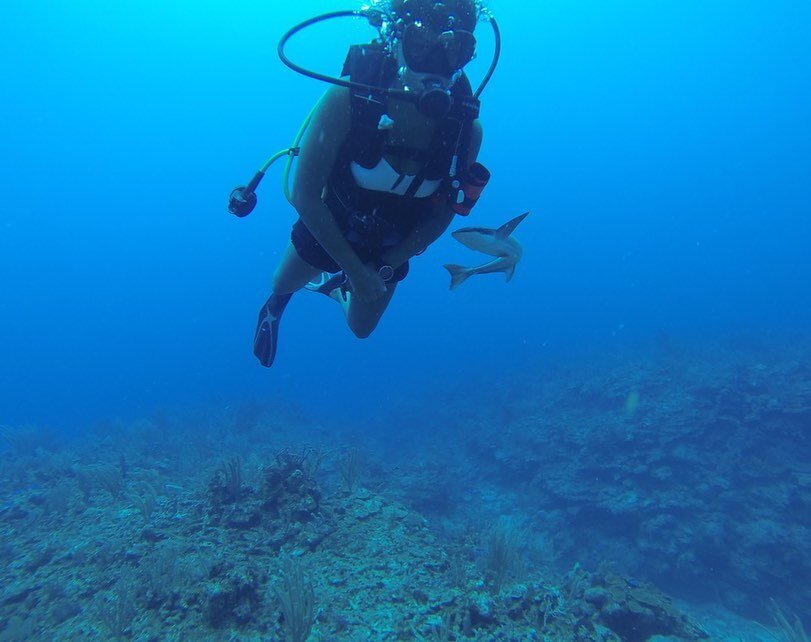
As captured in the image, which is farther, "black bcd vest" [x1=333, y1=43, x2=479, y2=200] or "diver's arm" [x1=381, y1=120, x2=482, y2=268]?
"diver's arm" [x1=381, y1=120, x2=482, y2=268]

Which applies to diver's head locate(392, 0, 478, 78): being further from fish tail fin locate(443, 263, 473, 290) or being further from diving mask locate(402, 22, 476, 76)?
fish tail fin locate(443, 263, 473, 290)

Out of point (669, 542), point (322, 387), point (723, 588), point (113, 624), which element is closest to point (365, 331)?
point (113, 624)

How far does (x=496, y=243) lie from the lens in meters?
4.14

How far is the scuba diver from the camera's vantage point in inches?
104

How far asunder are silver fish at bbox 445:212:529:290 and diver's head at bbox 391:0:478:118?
1.40 metres

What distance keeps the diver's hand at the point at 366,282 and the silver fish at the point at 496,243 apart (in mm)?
978

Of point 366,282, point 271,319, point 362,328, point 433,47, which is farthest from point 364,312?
point 433,47

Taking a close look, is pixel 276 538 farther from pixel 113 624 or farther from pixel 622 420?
pixel 622 420

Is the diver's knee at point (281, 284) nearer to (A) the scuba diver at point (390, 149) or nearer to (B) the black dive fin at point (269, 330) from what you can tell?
(B) the black dive fin at point (269, 330)

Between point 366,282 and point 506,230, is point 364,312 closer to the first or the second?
point 366,282

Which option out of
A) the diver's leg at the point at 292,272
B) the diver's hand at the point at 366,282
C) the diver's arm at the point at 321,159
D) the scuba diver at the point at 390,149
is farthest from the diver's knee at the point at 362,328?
the diver's arm at the point at 321,159

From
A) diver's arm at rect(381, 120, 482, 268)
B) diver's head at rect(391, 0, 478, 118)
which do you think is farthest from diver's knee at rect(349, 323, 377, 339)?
diver's head at rect(391, 0, 478, 118)

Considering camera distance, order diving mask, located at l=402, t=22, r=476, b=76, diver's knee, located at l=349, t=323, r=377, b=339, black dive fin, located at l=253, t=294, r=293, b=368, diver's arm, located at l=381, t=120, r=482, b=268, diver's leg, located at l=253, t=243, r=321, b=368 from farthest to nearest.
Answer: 1. black dive fin, located at l=253, t=294, r=293, b=368
2. diver's leg, located at l=253, t=243, r=321, b=368
3. diver's knee, located at l=349, t=323, r=377, b=339
4. diver's arm, located at l=381, t=120, r=482, b=268
5. diving mask, located at l=402, t=22, r=476, b=76

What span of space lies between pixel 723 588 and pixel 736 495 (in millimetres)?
1905
